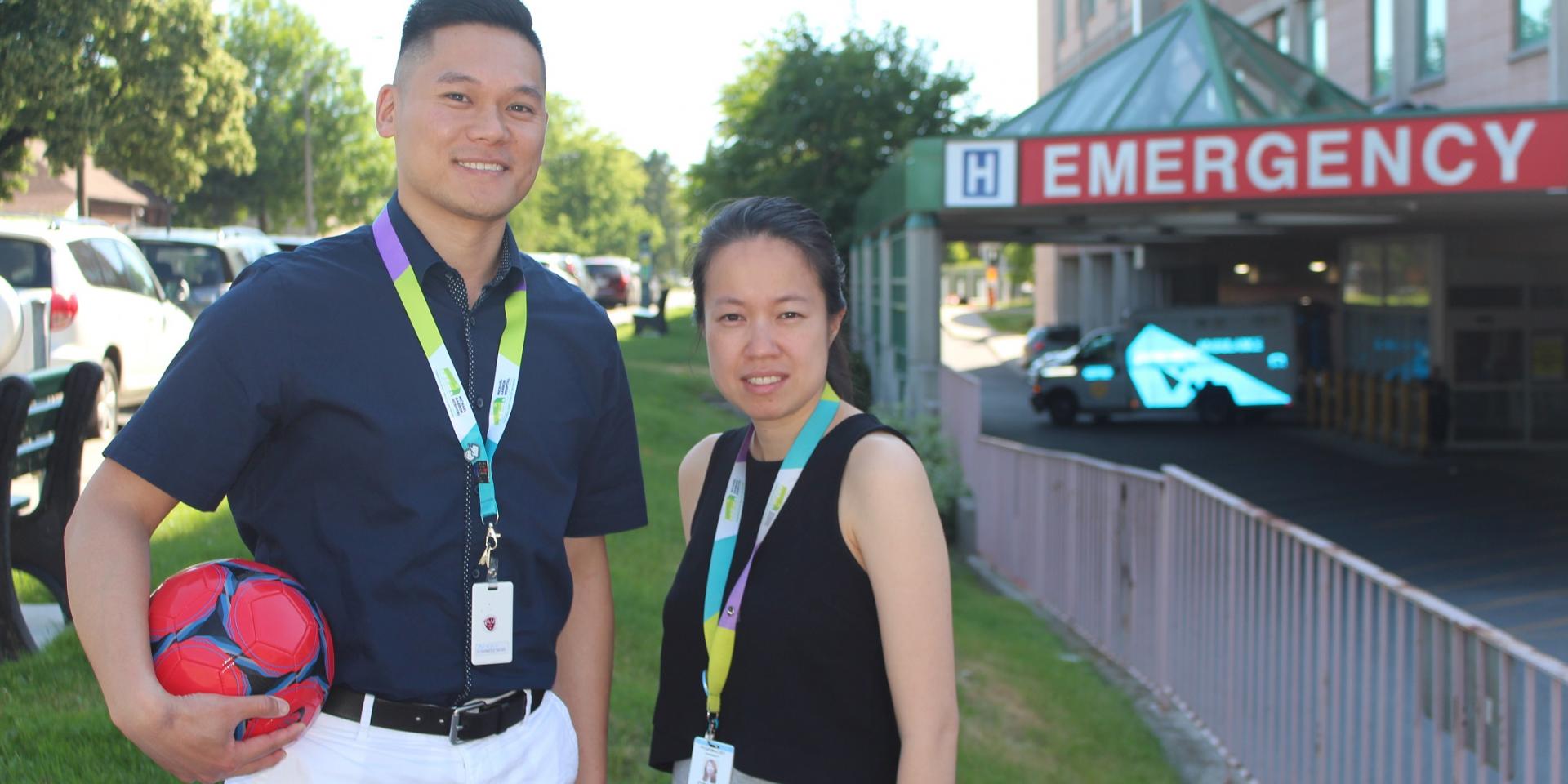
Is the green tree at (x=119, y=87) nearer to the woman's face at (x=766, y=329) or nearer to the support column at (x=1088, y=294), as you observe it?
the woman's face at (x=766, y=329)

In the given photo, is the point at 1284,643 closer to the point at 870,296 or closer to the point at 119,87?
the point at 870,296

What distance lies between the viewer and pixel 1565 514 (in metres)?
16.8

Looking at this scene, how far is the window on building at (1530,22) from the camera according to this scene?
19859mm

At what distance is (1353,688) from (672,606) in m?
3.60

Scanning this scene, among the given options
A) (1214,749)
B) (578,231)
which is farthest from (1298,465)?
(578,231)

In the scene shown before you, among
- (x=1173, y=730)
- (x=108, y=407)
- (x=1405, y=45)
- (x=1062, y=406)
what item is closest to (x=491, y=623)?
(x=1173, y=730)

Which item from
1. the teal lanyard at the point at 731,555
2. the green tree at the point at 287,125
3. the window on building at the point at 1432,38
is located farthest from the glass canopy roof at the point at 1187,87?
the green tree at the point at 287,125

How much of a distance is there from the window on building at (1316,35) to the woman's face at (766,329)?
27841 mm

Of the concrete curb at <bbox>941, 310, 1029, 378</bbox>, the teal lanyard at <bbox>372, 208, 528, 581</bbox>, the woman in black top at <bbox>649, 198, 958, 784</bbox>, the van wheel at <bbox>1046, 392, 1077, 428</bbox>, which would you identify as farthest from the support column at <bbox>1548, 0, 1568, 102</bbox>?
the concrete curb at <bbox>941, 310, 1029, 378</bbox>

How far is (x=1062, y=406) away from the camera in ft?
96.0

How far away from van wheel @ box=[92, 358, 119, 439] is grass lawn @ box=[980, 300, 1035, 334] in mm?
56269

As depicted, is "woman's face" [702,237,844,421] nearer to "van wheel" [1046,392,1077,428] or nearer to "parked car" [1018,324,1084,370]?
"van wheel" [1046,392,1077,428]

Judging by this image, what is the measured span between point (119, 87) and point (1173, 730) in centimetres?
2234

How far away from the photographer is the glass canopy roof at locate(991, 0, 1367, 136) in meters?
17.1
